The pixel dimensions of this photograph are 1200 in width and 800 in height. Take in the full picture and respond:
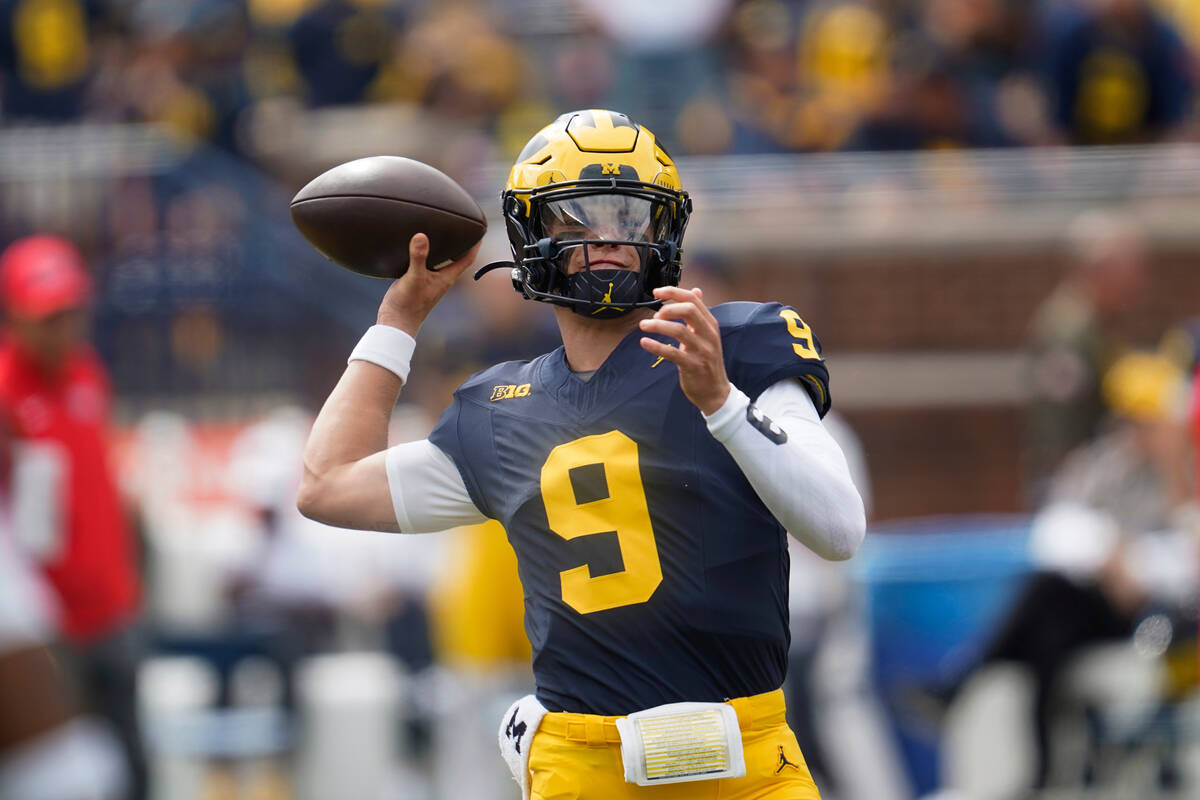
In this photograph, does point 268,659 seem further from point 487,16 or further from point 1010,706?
point 487,16

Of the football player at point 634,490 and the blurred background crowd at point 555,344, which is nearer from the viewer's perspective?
the football player at point 634,490

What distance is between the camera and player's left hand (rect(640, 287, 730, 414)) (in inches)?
119

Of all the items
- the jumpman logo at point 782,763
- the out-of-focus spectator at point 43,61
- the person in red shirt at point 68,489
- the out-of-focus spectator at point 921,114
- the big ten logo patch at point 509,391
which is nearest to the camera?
the jumpman logo at point 782,763

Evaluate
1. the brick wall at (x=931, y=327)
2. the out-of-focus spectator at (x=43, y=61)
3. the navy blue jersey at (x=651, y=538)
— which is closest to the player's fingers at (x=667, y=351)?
the navy blue jersey at (x=651, y=538)

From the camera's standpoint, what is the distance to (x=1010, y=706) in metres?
7.49

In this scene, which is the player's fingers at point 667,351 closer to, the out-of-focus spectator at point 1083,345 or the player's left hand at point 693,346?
the player's left hand at point 693,346

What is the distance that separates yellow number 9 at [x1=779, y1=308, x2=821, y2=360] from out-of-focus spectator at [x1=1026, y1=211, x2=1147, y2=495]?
5283 millimetres

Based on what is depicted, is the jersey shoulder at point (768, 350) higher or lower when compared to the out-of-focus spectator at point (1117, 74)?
lower

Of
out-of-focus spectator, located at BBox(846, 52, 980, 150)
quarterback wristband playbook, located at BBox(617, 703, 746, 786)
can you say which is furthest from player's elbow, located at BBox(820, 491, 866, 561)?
out-of-focus spectator, located at BBox(846, 52, 980, 150)

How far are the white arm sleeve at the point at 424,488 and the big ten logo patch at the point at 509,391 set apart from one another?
0.16m

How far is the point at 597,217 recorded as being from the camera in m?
3.40

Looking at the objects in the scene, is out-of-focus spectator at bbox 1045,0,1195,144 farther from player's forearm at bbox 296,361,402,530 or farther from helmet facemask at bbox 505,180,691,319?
player's forearm at bbox 296,361,402,530

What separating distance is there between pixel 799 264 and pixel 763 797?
21.8ft

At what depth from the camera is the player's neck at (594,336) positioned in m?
3.46
